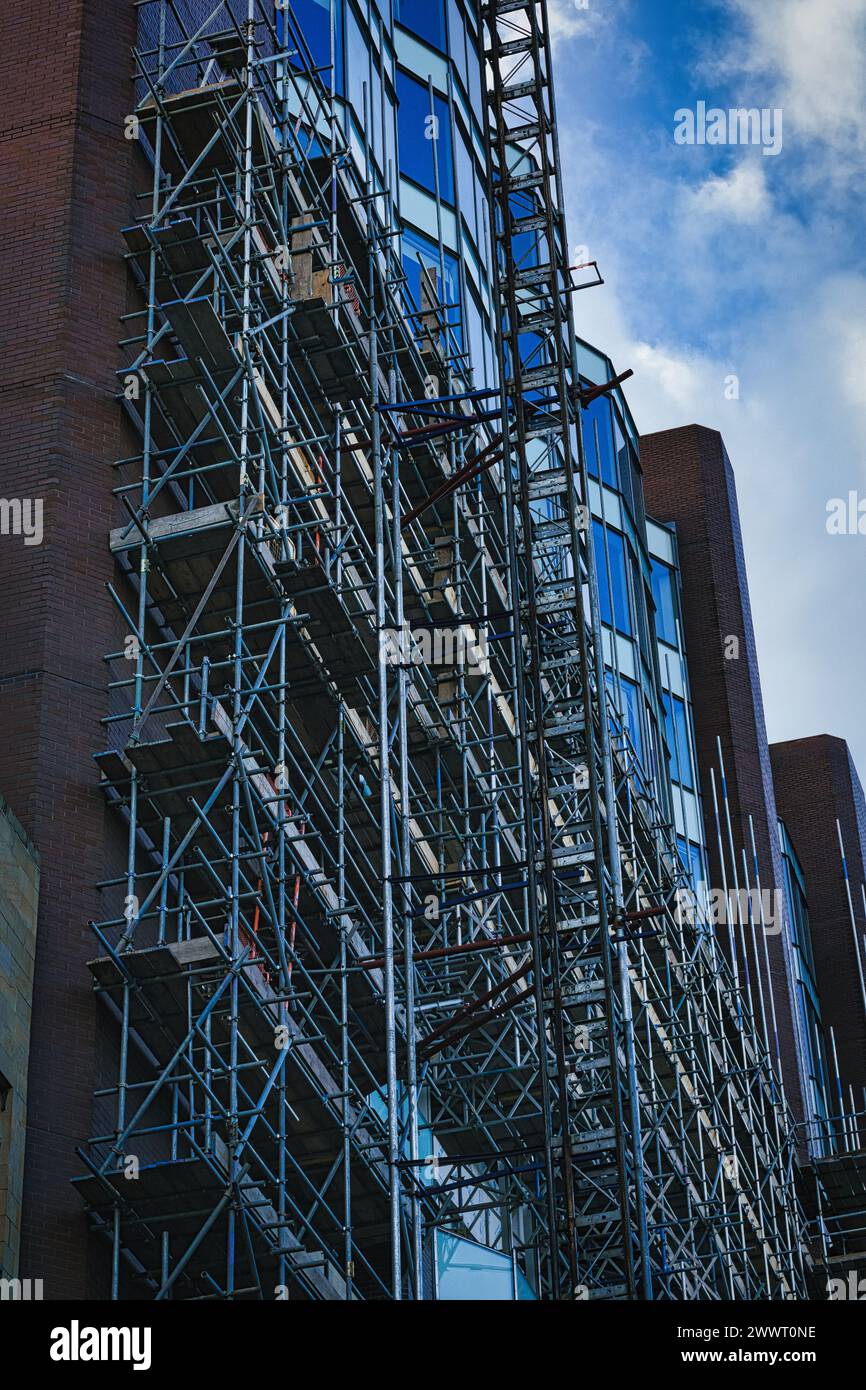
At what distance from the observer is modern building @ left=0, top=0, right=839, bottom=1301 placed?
21094 millimetres

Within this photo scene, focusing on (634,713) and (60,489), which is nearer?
(60,489)

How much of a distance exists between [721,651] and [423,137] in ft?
68.3

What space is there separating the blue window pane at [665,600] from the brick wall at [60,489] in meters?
28.7

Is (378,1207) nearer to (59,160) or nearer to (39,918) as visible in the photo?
(39,918)

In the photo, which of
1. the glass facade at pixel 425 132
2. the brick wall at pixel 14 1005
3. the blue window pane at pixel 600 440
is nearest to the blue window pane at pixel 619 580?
the blue window pane at pixel 600 440

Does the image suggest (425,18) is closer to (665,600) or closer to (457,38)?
(457,38)

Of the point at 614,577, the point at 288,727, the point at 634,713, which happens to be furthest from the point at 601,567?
the point at 288,727

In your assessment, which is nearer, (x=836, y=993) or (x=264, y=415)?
(x=264, y=415)

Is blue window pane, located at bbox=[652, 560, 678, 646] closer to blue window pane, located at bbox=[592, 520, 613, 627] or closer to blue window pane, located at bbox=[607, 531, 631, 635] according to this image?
blue window pane, located at bbox=[607, 531, 631, 635]

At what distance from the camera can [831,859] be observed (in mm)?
60562

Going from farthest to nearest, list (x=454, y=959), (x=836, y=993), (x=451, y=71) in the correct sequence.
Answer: (x=836, y=993), (x=451, y=71), (x=454, y=959)

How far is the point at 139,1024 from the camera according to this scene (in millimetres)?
21500

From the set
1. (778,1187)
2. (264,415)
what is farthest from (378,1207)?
(778,1187)

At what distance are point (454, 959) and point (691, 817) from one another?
2314cm
